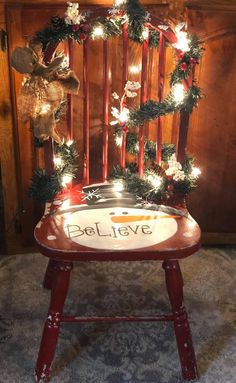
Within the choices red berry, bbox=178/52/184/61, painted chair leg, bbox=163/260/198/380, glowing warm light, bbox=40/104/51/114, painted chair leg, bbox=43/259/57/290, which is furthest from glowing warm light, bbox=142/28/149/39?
painted chair leg, bbox=43/259/57/290

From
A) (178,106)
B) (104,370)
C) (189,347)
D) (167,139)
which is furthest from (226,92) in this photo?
(104,370)

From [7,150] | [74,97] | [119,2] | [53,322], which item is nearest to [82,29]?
[119,2]

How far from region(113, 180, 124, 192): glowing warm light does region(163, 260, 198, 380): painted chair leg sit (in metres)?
0.32

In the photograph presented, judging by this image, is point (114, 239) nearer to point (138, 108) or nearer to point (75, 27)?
point (138, 108)

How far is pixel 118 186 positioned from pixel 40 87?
0.42 meters

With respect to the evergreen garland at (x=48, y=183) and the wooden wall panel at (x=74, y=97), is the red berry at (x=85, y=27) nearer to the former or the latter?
the wooden wall panel at (x=74, y=97)

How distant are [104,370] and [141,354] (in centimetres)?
13

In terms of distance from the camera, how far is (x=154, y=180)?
142 cm

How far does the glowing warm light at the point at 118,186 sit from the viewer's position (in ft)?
4.77

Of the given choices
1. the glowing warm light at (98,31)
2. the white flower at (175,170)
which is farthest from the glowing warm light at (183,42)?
the white flower at (175,170)

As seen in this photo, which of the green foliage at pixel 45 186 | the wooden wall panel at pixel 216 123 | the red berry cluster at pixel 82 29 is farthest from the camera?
the wooden wall panel at pixel 216 123

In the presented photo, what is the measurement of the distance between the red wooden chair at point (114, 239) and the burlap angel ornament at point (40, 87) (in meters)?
0.06

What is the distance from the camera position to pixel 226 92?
1.61m

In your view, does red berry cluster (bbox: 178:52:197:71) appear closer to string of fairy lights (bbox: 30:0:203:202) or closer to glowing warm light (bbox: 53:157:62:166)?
string of fairy lights (bbox: 30:0:203:202)
